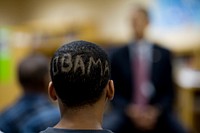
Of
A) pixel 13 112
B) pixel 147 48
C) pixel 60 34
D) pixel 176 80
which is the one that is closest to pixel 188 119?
pixel 176 80

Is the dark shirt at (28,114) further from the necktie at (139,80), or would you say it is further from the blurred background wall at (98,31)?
the blurred background wall at (98,31)

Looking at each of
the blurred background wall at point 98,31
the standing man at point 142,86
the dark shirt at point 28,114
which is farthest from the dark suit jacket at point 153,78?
the dark shirt at point 28,114

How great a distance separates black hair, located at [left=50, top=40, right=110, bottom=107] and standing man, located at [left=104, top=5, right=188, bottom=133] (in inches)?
105

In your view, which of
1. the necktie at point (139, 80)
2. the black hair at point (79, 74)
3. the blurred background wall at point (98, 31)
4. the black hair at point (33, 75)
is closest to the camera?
the black hair at point (79, 74)

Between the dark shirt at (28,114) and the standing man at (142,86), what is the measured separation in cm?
129

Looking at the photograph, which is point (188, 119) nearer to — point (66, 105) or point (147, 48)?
point (147, 48)

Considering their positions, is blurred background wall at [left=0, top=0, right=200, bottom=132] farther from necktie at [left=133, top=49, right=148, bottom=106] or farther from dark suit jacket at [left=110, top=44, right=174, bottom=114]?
necktie at [left=133, top=49, right=148, bottom=106]

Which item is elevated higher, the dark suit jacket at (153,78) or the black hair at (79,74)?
the black hair at (79,74)

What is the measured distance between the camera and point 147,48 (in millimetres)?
4117

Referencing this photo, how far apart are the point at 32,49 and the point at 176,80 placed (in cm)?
171

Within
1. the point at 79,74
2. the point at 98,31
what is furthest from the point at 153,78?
the point at 98,31

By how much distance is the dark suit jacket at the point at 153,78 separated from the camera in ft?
13.4

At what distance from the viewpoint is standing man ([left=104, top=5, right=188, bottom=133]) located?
3.99 m

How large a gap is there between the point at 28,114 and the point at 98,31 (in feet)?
15.3
